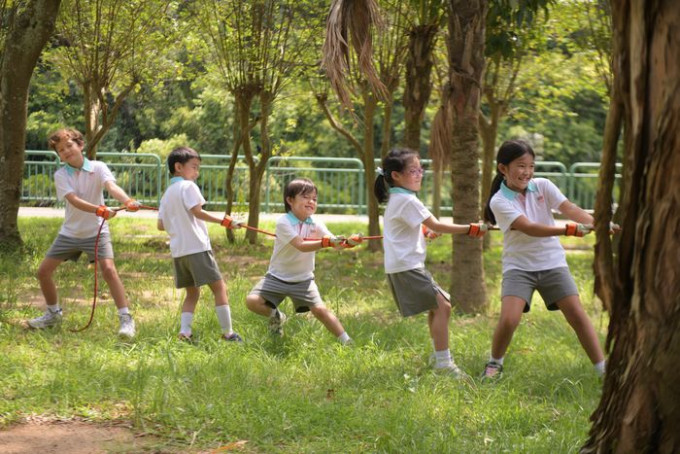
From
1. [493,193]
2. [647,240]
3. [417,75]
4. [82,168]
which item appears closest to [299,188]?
[493,193]

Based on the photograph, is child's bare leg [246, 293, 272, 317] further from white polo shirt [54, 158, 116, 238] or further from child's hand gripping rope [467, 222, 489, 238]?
child's hand gripping rope [467, 222, 489, 238]

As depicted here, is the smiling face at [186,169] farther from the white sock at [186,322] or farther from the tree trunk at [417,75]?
the tree trunk at [417,75]

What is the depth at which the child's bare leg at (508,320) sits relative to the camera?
5.62 meters

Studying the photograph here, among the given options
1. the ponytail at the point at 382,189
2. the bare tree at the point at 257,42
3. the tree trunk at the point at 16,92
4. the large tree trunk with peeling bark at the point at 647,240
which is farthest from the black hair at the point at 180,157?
the bare tree at the point at 257,42

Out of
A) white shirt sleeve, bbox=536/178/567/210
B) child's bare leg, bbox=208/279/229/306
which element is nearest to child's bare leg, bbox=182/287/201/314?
child's bare leg, bbox=208/279/229/306

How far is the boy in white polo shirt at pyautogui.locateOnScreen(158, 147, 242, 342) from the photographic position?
656cm

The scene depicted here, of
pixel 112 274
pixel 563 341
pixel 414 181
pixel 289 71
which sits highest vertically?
pixel 289 71

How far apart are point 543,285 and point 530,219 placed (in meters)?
0.41

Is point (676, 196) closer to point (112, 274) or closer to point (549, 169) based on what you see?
point (112, 274)

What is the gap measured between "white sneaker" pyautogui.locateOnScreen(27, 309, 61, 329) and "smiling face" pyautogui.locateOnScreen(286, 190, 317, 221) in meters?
1.92

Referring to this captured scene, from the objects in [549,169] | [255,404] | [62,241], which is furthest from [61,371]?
[549,169]

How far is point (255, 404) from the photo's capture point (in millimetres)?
4879

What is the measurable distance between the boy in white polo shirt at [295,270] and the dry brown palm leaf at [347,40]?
2.47ft

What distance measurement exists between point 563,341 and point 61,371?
12.4 ft
